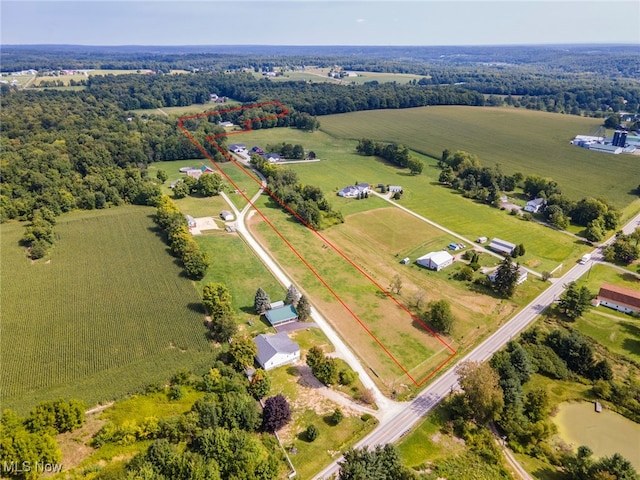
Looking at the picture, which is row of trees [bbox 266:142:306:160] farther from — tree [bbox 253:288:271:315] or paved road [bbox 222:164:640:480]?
tree [bbox 253:288:271:315]

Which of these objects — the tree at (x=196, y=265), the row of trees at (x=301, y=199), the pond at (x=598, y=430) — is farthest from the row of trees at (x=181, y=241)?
the pond at (x=598, y=430)

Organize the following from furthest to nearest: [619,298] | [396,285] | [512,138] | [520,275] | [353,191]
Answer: [512,138], [353,191], [520,275], [396,285], [619,298]

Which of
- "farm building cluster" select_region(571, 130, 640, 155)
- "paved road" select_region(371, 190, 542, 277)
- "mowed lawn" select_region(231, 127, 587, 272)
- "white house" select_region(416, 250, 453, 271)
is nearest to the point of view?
"white house" select_region(416, 250, 453, 271)

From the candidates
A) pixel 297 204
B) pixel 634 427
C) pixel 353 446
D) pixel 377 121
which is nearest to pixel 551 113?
pixel 377 121

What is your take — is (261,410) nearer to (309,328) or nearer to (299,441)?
(299,441)

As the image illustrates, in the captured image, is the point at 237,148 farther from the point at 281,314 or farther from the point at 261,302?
the point at 281,314

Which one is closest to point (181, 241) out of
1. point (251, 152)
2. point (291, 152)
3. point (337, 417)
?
point (337, 417)

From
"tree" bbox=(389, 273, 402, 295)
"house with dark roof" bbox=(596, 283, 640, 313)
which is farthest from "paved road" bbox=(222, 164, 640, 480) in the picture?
"tree" bbox=(389, 273, 402, 295)
